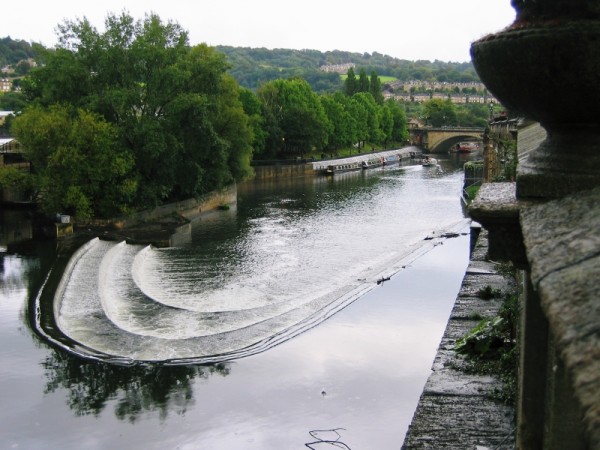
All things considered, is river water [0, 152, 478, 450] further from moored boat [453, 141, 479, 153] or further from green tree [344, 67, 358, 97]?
green tree [344, 67, 358, 97]

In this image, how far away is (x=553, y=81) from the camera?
9.10 ft

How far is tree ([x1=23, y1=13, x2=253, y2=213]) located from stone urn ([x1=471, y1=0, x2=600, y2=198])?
3735 centimetres

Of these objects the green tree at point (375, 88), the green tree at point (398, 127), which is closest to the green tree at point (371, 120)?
the green tree at point (398, 127)

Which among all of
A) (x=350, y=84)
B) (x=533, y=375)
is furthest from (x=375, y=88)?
(x=533, y=375)

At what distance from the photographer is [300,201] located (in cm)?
5112

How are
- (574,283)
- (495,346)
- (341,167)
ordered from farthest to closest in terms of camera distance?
(341,167), (495,346), (574,283)

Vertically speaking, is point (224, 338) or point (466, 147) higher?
point (466, 147)

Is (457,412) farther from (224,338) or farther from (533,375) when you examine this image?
(224,338)

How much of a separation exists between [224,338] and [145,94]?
92.8 ft

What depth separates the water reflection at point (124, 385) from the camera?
14.8 metres

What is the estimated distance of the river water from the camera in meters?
13.9

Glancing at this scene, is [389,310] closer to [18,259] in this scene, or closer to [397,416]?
[397,416]

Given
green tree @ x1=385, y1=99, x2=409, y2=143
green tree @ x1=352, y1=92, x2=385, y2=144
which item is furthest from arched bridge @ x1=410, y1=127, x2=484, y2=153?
green tree @ x1=352, y1=92, x2=385, y2=144

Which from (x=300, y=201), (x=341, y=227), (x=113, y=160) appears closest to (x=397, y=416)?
(x=341, y=227)
